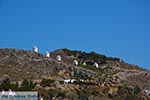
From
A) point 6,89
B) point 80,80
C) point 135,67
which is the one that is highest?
point 135,67

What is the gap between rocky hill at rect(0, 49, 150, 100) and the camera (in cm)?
7306

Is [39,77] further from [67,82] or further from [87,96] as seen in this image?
[87,96]

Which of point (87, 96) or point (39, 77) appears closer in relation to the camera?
point (87, 96)

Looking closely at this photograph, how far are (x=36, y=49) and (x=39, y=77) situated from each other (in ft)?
68.4

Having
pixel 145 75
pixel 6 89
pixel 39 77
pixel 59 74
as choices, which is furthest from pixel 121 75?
pixel 6 89

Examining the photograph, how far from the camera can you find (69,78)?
8750 cm

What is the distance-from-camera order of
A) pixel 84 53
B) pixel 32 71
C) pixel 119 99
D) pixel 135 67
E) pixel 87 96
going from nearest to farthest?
pixel 87 96 < pixel 119 99 < pixel 32 71 < pixel 135 67 < pixel 84 53

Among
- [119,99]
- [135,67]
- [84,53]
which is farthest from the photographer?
[84,53]

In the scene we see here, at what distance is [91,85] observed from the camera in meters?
81.8

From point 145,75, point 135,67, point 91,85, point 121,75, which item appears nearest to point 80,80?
point 91,85

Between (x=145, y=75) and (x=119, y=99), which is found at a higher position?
(x=145, y=75)

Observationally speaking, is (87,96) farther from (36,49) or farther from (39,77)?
(36,49)

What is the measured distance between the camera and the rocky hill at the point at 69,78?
240 feet

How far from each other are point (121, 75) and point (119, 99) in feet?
70.7
